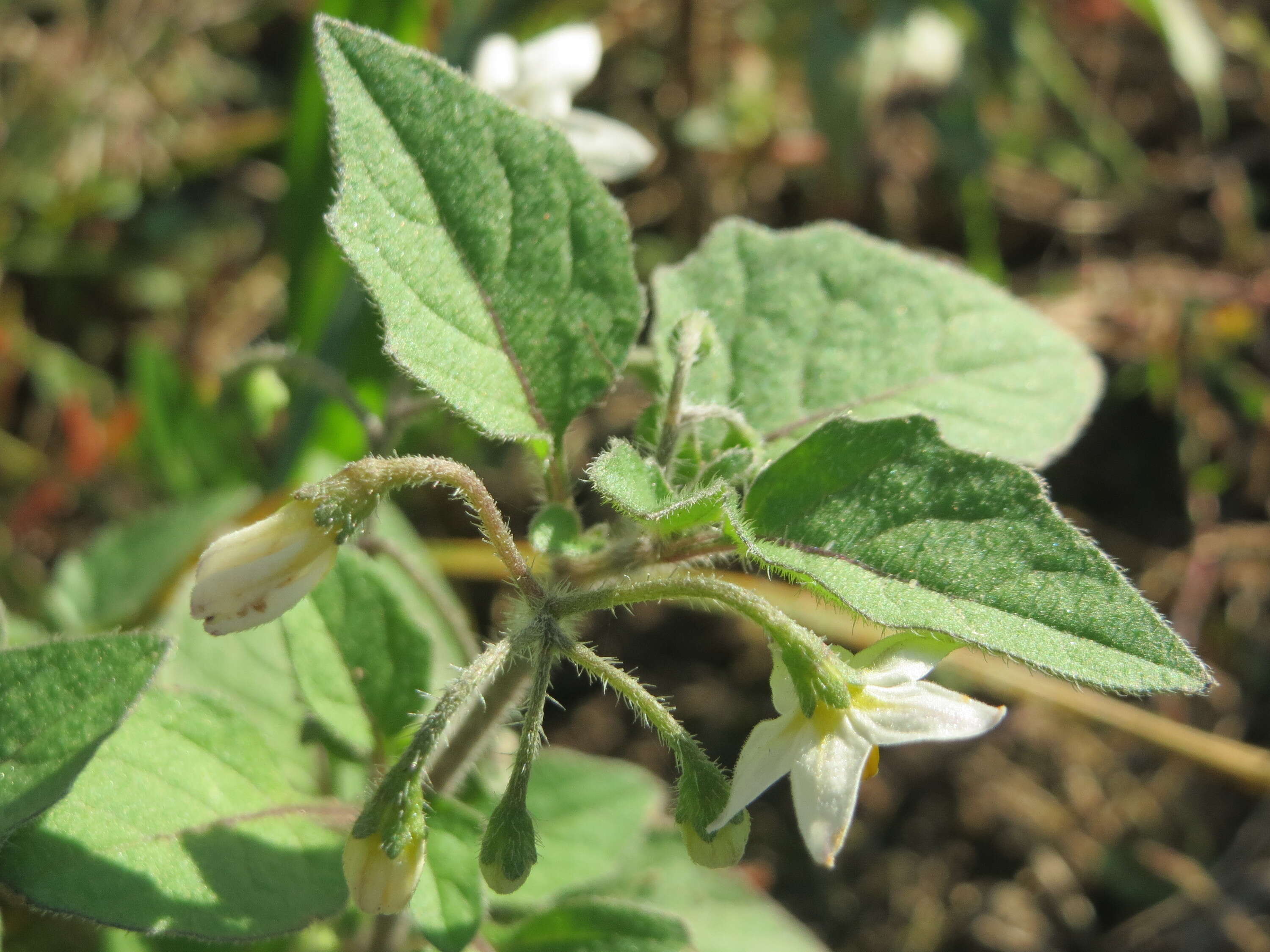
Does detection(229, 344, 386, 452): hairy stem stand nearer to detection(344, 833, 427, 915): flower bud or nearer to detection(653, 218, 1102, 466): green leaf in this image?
detection(653, 218, 1102, 466): green leaf

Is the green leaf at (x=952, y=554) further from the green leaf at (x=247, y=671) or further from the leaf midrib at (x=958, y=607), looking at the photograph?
the green leaf at (x=247, y=671)

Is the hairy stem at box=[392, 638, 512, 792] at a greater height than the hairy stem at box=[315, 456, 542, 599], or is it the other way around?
the hairy stem at box=[315, 456, 542, 599]

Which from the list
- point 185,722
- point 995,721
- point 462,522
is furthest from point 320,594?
point 462,522

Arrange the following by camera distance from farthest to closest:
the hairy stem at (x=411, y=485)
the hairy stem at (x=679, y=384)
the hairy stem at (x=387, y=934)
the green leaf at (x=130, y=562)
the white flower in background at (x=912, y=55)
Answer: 1. the white flower in background at (x=912, y=55)
2. the green leaf at (x=130, y=562)
3. the hairy stem at (x=387, y=934)
4. the hairy stem at (x=679, y=384)
5. the hairy stem at (x=411, y=485)

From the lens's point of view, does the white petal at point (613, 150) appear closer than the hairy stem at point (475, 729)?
No

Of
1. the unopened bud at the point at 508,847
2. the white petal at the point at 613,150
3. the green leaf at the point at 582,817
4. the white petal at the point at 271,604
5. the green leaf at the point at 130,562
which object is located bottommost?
the green leaf at the point at 582,817

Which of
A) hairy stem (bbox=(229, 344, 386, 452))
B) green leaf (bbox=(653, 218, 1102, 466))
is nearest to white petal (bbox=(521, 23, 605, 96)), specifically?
green leaf (bbox=(653, 218, 1102, 466))

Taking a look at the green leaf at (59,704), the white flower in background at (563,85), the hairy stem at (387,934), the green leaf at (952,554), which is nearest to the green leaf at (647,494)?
the green leaf at (952,554)
